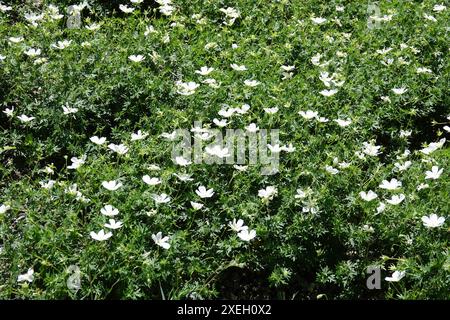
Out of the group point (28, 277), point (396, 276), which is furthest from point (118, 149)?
point (396, 276)

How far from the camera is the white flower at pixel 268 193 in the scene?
3.45 m

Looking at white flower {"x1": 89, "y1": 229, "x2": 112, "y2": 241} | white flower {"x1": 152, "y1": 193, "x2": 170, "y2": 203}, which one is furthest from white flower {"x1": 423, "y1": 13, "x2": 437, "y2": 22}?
white flower {"x1": 89, "y1": 229, "x2": 112, "y2": 241}

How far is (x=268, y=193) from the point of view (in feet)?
11.3

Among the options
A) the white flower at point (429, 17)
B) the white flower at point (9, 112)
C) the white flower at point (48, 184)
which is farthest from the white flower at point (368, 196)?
the white flower at point (429, 17)

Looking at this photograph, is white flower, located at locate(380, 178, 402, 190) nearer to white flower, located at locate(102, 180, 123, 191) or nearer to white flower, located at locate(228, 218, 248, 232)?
white flower, located at locate(228, 218, 248, 232)

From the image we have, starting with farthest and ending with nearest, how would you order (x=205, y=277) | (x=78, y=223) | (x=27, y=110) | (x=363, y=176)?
(x=27, y=110) → (x=363, y=176) → (x=78, y=223) → (x=205, y=277)

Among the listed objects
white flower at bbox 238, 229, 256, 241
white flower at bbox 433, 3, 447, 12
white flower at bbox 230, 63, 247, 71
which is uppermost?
white flower at bbox 433, 3, 447, 12

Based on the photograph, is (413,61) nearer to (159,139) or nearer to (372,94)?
(372,94)

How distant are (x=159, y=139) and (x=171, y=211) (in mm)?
727

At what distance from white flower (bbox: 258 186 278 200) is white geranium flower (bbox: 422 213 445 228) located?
2.50ft

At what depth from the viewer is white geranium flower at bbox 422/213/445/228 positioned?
11.0 feet

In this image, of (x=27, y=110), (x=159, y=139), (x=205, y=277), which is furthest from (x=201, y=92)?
(x=205, y=277)

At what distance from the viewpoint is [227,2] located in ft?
18.6

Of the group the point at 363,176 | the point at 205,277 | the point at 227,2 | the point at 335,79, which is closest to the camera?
the point at 205,277
